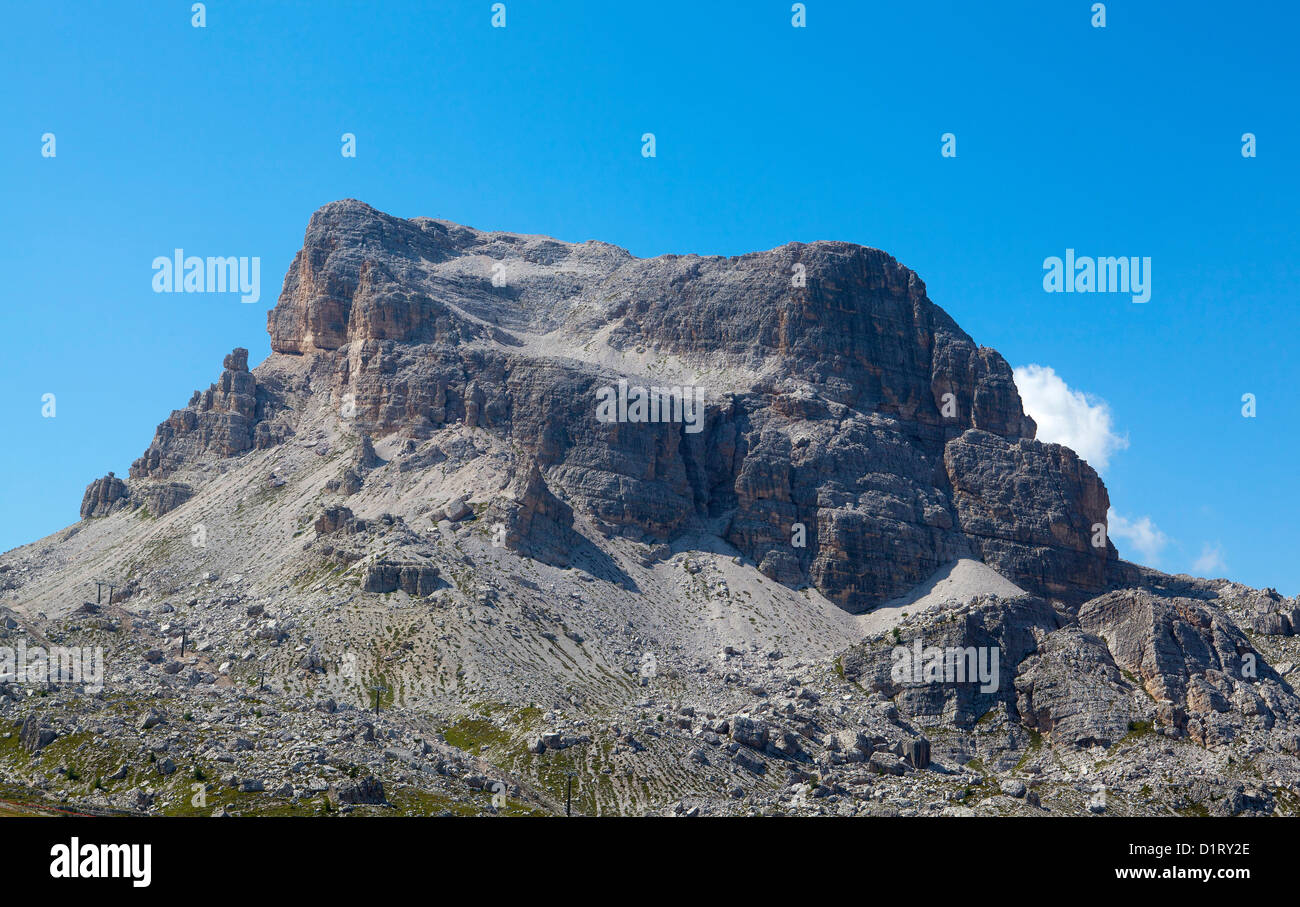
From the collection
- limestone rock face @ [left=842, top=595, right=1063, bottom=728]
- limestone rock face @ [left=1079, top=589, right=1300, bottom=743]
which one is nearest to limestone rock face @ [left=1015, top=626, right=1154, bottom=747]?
limestone rock face @ [left=842, top=595, right=1063, bottom=728]

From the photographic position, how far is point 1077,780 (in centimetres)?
16838

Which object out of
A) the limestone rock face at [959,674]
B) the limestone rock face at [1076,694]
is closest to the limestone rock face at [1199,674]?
the limestone rock face at [1076,694]

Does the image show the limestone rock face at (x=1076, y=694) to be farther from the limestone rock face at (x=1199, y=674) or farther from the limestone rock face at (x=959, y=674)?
the limestone rock face at (x=1199, y=674)

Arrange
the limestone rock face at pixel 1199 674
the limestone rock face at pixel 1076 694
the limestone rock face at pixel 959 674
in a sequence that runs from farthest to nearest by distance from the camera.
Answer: the limestone rock face at pixel 959 674
the limestone rock face at pixel 1076 694
the limestone rock face at pixel 1199 674

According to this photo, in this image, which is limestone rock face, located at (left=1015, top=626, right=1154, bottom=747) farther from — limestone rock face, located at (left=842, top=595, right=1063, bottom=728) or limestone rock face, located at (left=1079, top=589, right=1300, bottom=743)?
limestone rock face, located at (left=1079, top=589, right=1300, bottom=743)

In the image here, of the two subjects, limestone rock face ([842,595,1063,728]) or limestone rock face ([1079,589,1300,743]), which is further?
limestone rock face ([842,595,1063,728])

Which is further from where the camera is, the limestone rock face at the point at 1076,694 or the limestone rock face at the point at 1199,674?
the limestone rock face at the point at 1076,694

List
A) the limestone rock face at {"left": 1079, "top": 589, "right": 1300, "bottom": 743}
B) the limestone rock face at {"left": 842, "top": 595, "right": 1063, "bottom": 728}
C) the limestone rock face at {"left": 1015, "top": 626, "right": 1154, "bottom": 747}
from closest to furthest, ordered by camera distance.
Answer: the limestone rock face at {"left": 1079, "top": 589, "right": 1300, "bottom": 743} → the limestone rock face at {"left": 1015, "top": 626, "right": 1154, "bottom": 747} → the limestone rock face at {"left": 842, "top": 595, "right": 1063, "bottom": 728}

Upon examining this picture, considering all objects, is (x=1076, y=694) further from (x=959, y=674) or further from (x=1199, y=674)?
(x=1199, y=674)

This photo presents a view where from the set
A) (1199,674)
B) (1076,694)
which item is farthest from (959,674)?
(1199,674)

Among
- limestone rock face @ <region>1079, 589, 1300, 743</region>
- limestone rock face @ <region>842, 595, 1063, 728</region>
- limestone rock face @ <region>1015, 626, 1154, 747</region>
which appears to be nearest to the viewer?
limestone rock face @ <region>1079, 589, 1300, 743</region>

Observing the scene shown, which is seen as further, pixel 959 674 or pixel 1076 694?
pixel 959 674
